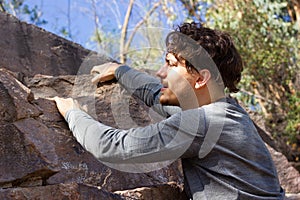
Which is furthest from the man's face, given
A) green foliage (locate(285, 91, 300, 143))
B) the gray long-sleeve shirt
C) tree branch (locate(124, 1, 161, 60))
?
tree branch (locate(124, 1, 161, 60))

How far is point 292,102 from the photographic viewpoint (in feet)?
24.0

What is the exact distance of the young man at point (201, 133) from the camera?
6.30 ft

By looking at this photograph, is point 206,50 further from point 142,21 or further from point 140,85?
point 142,21

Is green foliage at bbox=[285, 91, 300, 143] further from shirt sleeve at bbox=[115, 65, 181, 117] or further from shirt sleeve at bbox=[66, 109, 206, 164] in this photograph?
shirt sleeve at bbox=[66, 109, 206, 164]

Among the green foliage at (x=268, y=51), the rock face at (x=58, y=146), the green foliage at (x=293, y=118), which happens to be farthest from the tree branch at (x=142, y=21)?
the rock face at (x=58, y=146)

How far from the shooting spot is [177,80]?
7.09 feet

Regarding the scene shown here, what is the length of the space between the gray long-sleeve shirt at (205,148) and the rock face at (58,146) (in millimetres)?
162

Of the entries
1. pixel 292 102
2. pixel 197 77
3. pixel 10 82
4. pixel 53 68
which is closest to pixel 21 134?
pixel 10 82

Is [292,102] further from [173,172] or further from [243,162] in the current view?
[243,162]

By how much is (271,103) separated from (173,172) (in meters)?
5.38

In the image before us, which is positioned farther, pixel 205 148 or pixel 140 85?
pixel 140 85

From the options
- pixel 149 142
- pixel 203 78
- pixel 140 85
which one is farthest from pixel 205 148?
pixel 140 85

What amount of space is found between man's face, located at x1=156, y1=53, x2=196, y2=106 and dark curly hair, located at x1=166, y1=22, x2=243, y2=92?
28mm

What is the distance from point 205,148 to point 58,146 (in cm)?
63
